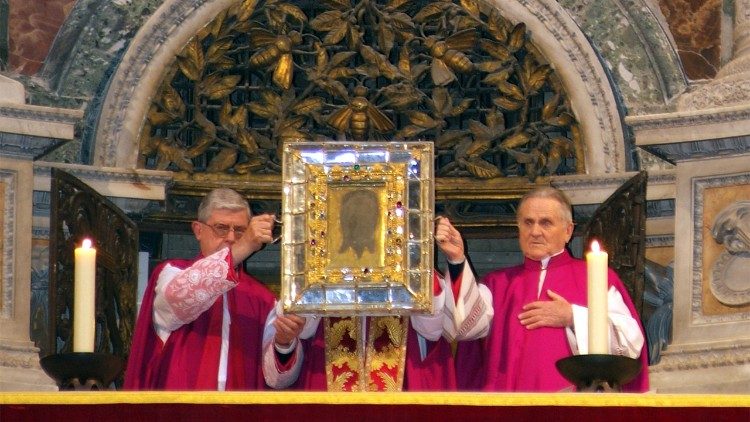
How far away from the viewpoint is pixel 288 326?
7.24m

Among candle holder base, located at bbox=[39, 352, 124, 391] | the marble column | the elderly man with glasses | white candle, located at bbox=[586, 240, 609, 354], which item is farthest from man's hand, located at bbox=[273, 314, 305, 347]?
the marble column

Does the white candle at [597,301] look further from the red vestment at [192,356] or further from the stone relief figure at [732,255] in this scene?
the stone relief figure at [732,255]

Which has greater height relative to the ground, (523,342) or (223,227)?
(223,227)

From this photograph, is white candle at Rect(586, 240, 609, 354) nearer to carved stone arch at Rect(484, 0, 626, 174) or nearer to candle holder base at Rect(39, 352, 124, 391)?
candle holder base at Rect(39, 352, 124, 391)

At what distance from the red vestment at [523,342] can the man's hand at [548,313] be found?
71mm

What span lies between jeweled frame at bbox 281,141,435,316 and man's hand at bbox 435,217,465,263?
5.7 inches

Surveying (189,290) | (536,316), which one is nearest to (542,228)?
(536,316)

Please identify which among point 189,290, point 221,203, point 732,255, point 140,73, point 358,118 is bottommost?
point 189,290

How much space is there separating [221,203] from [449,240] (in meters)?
0.97

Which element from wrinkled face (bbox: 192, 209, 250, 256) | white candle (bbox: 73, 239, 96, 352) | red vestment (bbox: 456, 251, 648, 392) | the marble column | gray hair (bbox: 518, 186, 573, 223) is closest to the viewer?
white candle (bbox: 73, 239, 96, 352)

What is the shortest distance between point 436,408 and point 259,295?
228cm

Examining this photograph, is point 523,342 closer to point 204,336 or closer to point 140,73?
point 204,336

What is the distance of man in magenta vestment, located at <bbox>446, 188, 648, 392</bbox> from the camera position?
733cm

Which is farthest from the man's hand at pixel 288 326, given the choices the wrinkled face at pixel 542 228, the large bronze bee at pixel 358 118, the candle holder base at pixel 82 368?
the large bronze bee at pixel 358 118
